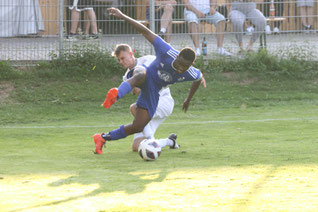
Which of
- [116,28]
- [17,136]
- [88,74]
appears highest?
[116,28]

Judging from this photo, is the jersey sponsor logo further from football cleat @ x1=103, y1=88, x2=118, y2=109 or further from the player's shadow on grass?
the player's shadow on grass

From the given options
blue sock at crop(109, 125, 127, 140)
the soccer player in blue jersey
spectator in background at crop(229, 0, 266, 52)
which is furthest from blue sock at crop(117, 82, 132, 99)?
spectator in background at crop(229, 0, 266, 52)

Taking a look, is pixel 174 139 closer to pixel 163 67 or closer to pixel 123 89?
pixel 163 67

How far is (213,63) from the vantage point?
13617 millimetres

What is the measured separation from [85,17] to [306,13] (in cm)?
519

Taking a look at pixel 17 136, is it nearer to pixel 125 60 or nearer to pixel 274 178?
pixel 125 60

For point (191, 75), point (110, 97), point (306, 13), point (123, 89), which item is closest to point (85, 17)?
point (306, 13)

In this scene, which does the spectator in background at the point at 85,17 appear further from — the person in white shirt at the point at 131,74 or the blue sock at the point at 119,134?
the blue sock at the point at 119,134

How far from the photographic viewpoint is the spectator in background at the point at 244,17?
13.4 meters

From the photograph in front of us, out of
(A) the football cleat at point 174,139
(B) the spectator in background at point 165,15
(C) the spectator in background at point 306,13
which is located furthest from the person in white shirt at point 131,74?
(C) the spectator in background at point 306,13

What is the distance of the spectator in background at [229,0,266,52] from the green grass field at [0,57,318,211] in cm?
98

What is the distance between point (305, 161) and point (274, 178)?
39.3 inches

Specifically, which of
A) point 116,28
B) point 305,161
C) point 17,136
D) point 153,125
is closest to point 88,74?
point 116,28

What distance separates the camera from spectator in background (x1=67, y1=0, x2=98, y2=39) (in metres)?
12.9
